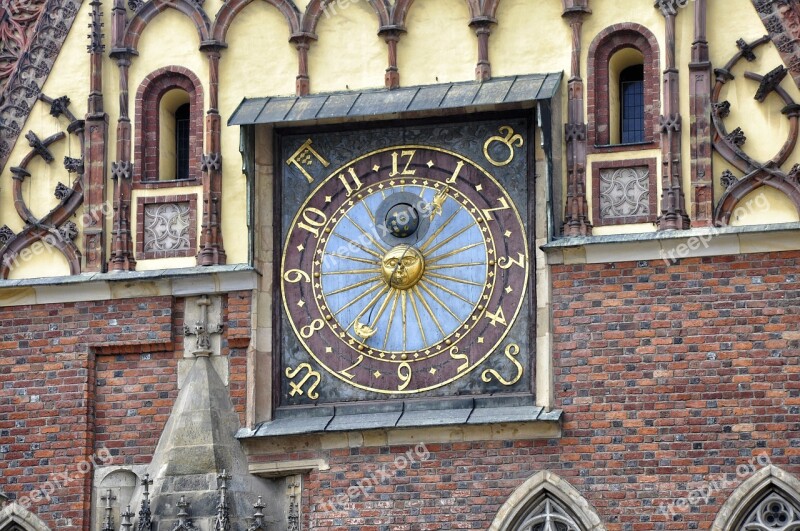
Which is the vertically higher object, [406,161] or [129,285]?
[406,161]

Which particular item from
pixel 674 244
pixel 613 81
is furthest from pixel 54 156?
pixel 674 244

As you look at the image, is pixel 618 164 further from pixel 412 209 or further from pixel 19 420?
pixel 19 420

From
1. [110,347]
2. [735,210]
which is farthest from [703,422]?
[110,347]

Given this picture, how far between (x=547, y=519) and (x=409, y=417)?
149 centimetres

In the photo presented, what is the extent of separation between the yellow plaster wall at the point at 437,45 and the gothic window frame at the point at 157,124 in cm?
189

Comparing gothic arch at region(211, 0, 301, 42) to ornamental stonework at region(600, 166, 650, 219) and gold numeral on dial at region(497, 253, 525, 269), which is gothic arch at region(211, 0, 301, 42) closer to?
gold numeral on dial at region(497, 253, 525, 269)

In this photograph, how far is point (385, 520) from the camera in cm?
2152

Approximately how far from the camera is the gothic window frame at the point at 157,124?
22766 millimetres

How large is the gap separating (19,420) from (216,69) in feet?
11.6

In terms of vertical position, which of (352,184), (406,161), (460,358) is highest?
(406,161)

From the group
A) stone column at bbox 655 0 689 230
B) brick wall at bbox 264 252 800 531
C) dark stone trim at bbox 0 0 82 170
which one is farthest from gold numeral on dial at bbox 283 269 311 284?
stone column at bbox 655 0 689 230

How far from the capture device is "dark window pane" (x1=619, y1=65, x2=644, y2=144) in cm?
2202

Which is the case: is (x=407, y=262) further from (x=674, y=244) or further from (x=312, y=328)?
(x=674, y=244)

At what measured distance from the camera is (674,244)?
2128cm
